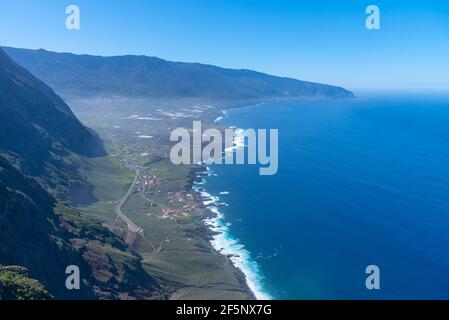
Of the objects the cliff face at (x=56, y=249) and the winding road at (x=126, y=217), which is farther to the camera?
the winding road at (x=126, y=217)

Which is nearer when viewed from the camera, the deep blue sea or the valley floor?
the valley floor

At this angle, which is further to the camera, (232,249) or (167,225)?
(167,225)

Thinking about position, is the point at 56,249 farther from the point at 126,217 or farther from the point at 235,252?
the point at 126,217

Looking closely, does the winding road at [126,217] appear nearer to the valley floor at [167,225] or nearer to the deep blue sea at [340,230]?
the valley floor at [167,225]

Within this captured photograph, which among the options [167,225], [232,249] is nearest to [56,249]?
[232,249]

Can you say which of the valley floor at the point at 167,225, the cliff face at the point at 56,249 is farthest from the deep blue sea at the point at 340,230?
the cliff face at the point at 56,249

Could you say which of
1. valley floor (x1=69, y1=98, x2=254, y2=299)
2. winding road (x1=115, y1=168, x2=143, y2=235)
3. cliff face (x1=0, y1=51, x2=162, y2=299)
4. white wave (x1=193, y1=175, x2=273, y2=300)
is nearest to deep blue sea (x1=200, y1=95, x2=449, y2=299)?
white wave (x1=193, y1=175, x2=273, y2=300)

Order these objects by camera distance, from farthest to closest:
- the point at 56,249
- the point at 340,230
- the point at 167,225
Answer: the point at 167,225
the point at 340,230
the point at 56,249

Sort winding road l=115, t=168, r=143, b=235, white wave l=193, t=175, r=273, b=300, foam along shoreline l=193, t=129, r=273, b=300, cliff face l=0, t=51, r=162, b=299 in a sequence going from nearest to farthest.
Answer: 1. cliff face l=0, t=51, r=162, b=299
2. white wave l=193, t=175, r=273, b=300
3. foam along shoreline l=193, t=129, r=273, b=300
4. winding road l=115, t=168, r=143, b=235

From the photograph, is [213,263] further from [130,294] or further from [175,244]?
[130,294]

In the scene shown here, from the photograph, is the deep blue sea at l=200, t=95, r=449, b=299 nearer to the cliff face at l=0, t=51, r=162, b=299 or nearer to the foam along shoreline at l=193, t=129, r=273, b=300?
the foam along shoreline at l=193, t=129, r=273, b=300
